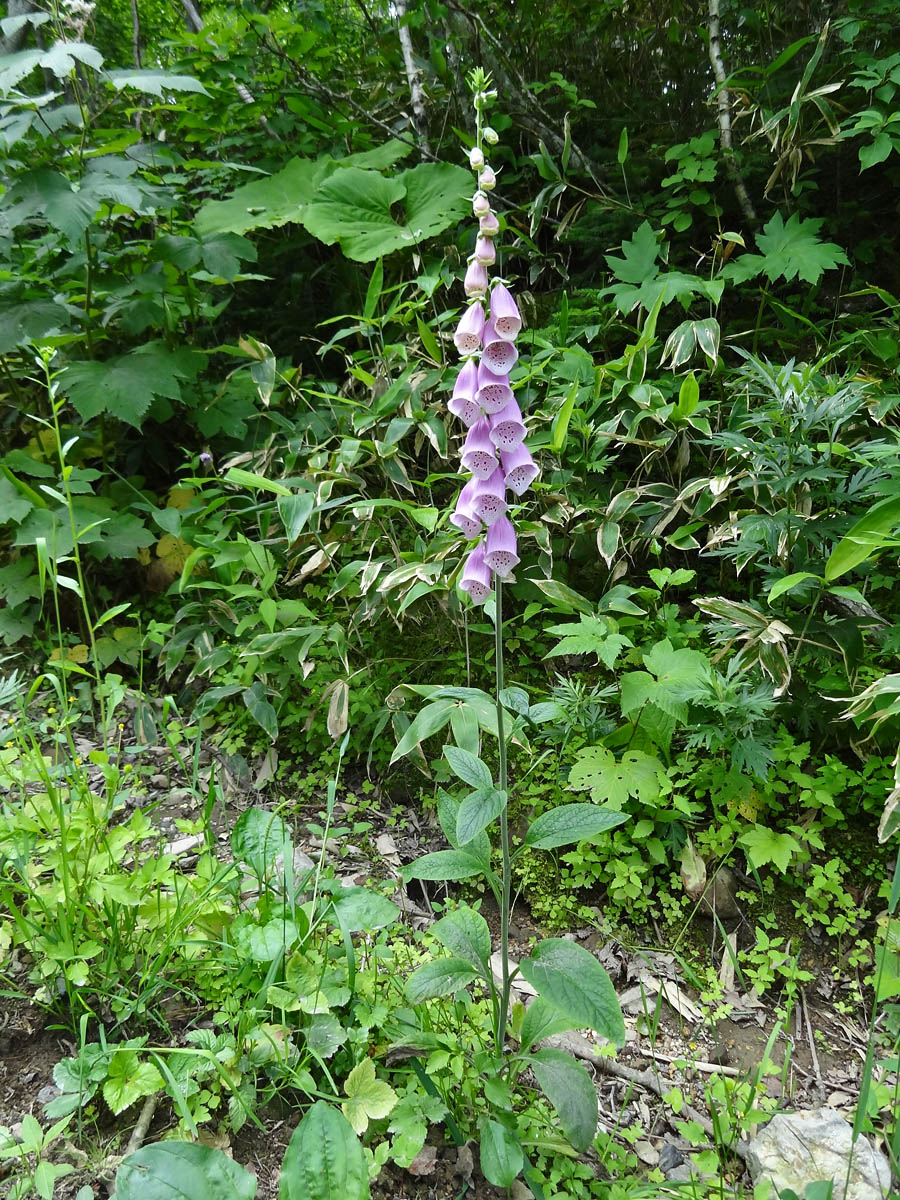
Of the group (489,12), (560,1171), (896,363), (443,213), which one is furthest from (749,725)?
(489,12)

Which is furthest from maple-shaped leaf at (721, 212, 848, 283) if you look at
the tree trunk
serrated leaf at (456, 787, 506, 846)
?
serrated leaf at (456, 787, 506, 846)

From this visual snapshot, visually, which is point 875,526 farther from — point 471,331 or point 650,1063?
point 650,1063

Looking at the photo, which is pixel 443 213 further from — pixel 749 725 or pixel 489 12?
pixel 749 725

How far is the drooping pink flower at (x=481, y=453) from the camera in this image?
1215 mm

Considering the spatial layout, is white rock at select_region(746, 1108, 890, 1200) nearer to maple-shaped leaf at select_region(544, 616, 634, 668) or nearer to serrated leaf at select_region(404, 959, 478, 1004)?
serrated leaf at select_region(404, 959, 478, 1004)

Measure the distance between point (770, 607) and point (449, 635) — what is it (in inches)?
42.9

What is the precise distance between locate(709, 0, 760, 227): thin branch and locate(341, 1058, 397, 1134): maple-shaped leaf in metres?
3.63

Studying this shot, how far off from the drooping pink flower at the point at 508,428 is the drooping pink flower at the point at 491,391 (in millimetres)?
16

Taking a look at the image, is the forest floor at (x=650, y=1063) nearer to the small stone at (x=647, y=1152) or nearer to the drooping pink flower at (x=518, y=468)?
the small stone at (x=647, y=1152)

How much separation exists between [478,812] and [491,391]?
0.72m

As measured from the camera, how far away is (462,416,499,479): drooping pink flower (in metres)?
1.21

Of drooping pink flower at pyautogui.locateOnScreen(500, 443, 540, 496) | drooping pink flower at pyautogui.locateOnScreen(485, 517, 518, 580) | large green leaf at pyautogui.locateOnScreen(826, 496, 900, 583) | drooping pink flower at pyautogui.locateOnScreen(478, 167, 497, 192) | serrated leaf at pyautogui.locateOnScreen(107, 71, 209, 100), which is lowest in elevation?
large green leaf at pyautogui.locateOnScreen(826, 496, 900, 583)

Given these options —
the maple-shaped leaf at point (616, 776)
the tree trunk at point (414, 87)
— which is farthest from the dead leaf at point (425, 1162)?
the tree trunk at point (414, 87)

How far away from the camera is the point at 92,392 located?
8.96 ft
